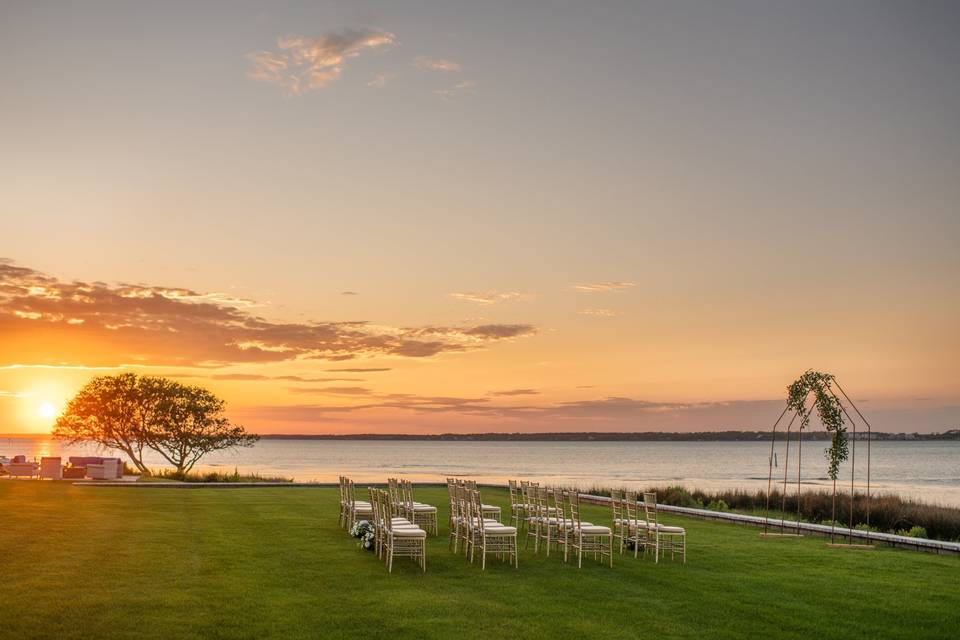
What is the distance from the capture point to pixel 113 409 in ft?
140

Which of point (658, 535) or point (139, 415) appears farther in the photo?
point (139, 415)

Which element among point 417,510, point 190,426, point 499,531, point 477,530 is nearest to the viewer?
point 499,531

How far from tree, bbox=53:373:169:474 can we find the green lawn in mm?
28155

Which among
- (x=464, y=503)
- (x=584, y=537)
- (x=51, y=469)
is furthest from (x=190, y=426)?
(x=584, y=537)

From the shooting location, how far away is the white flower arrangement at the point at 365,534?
13.5m

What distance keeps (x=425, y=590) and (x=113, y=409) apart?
3730cm

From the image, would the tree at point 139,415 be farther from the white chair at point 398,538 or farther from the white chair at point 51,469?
the white chair at point 398,538

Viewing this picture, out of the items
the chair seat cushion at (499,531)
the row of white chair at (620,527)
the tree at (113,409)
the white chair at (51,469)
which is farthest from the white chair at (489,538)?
the tree at (113,409)

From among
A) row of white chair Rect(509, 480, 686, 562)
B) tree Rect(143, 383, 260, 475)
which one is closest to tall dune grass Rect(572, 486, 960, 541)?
row of white chair Rect(509, 480, 686, 562)

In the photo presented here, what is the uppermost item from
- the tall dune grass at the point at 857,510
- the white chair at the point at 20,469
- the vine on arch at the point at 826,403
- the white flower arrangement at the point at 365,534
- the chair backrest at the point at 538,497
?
the vine on arch at the point at 826,403

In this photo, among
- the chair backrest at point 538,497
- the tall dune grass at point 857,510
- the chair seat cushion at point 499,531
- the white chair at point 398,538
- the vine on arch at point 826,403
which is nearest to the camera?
the white chair at point 398,538

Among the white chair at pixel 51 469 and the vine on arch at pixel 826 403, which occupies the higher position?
the vine on arch at pixel 826 403

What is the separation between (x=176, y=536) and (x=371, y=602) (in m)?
6.87

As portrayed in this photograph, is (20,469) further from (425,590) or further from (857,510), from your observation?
(857,510)
